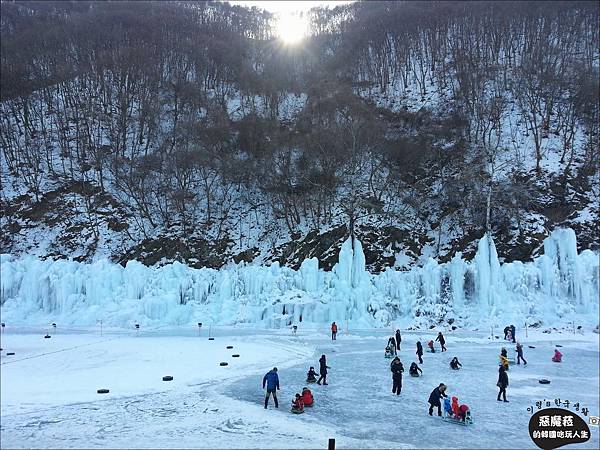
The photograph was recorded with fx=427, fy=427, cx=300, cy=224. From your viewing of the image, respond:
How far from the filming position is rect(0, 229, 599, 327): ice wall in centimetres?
2608

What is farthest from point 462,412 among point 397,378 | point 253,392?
point 253,392

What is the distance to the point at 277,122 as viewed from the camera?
57.7m

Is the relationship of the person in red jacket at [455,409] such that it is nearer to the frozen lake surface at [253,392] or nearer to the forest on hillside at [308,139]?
the frozen lake surface at [253,392]

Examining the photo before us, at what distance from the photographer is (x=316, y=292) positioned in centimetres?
2819

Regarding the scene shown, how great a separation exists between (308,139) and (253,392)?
3713cm

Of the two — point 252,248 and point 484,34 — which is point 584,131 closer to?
point 484,34

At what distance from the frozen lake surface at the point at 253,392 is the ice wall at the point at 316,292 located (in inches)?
139

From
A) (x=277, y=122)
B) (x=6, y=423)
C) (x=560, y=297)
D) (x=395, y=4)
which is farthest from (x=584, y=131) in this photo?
(x=395, y=4)

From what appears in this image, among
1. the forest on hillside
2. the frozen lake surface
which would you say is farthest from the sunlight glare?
the frozen lake surface

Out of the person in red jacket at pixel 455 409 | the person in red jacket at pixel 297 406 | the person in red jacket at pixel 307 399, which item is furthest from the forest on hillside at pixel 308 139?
the person in red jacket at pixel 297 406

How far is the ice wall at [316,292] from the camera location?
85.6 ft

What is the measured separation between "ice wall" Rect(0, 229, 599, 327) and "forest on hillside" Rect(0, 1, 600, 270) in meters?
5.52

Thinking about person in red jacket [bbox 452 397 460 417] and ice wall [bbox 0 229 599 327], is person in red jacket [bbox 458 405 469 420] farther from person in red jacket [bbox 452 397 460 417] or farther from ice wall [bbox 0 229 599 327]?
ice wall [bbox 0 229 599 327]

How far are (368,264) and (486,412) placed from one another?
74.1 feet
